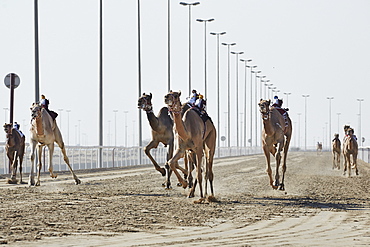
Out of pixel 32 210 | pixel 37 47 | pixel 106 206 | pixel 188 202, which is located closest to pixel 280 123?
pixel 188 202

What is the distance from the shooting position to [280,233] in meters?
10.9

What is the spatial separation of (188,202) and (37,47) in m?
20.2

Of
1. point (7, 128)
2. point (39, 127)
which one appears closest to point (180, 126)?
point (39, 127)

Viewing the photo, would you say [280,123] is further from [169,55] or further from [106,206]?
[169,55]

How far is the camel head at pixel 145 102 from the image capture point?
19828mm

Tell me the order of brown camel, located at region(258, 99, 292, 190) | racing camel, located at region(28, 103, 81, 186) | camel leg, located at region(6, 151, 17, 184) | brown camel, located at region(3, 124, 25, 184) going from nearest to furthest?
brown camel, located at region(258, 99, 292, 190)
racing camel, located at region(28, 103, 81, 186)
camel leg, located at region(6, 151, 17, 184)
brown camel, located at region(3, 124, 25, 184)

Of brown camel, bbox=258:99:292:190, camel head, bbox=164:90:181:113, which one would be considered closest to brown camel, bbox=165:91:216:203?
camel head, bbox=164:90:181:113

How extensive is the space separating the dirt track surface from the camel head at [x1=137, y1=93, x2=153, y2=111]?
2150 mm

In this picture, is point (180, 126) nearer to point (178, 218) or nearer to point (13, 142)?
point (178, 218)

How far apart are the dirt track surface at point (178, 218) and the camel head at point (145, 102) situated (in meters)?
2.15

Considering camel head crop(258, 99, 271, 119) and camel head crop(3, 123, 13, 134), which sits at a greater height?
camel head crop(258, 99, 271, 119)

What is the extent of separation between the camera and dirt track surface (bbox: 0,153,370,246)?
1011 centimetres

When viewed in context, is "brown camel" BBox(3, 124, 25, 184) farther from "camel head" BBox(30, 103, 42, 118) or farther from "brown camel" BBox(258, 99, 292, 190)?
"brown camel" BBox(258, 99, 292, 190)

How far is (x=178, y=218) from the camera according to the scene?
1280cm
